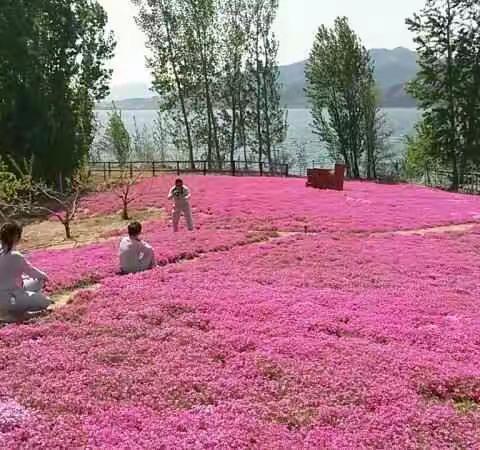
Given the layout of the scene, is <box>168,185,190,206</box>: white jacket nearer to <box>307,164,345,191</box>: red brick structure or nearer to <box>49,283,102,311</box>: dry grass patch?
<box>49,283,102,311</box>: dry grass patch

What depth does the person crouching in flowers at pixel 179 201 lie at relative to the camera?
20.0 m

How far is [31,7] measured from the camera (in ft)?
130

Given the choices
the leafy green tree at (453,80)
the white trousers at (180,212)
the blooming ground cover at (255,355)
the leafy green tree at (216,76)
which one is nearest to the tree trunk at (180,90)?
the leafy green tree at (216,76)

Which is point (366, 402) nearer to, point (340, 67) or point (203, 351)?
point (203, 351)

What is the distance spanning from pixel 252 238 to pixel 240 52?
144ft

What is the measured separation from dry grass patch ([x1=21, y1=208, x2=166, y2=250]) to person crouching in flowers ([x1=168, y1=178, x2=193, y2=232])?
3.10 metres

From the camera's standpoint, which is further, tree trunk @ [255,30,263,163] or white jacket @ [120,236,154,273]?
tree trunk @ [255,30,263,163]

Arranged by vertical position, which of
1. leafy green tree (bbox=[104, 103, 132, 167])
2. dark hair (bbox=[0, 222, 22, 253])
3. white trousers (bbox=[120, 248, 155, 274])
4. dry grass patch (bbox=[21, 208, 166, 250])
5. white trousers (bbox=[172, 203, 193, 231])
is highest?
leafy green tree (bbox=[104, 103, 132, 167])

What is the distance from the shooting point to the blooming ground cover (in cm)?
635

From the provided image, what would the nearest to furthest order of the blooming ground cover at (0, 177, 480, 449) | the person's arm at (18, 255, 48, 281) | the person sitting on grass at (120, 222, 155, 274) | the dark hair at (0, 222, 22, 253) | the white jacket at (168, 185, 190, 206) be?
the blooming ground cover at (0, 177, 480, 449), the dark hair at (0, 222, 22, 253), the person's arm at (18, 255, 48, 281), the person sitting on grass at (120, 222, 155, 274), the white jacket at (168, 185, 190, 206)

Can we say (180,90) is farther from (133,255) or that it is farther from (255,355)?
(255,355)

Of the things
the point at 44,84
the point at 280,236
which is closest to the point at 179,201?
the point at 280,236

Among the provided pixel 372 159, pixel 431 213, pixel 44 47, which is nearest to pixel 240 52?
pixel 372 159

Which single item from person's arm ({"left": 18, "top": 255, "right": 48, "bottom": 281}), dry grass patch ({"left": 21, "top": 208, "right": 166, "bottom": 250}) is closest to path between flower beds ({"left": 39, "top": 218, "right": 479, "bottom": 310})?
person's arm ({"left": 18, "top": 255, "right": 48, "bottom": 281})
